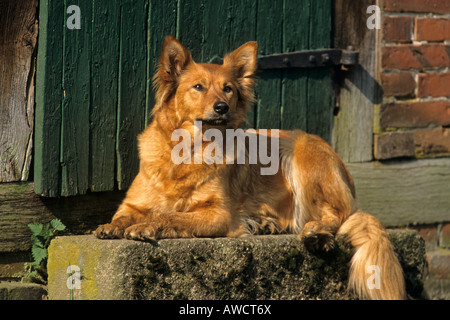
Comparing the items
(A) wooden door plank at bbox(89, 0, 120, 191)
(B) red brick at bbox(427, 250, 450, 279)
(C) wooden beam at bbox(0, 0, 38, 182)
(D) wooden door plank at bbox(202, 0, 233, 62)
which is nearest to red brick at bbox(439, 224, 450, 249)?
(B) red brick at bbox(427, 250, 450, 279)

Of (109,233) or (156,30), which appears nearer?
(109,233)

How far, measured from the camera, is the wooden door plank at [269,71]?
4719mm

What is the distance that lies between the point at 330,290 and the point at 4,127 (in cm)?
232

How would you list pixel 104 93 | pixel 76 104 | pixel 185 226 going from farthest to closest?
pixel 104 93, pixel 76 104, pixel 185 226

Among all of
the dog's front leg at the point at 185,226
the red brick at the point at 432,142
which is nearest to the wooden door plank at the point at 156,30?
the dog's front leg at the point at 185,226

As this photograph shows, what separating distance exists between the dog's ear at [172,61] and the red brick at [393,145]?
1923 mm

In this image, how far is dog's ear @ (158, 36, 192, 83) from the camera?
3.98 m

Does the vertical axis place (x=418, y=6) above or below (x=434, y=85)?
above

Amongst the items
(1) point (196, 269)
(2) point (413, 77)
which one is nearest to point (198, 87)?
(1) point (196, 269)

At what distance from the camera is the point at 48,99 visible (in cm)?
400

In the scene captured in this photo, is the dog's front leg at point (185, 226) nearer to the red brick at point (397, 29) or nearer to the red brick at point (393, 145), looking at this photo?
the red brick at point (393, 145)

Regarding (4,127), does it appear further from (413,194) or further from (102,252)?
(413,194)

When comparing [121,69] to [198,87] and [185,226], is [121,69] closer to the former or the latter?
[198,87]

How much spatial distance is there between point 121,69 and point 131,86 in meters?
0.14
